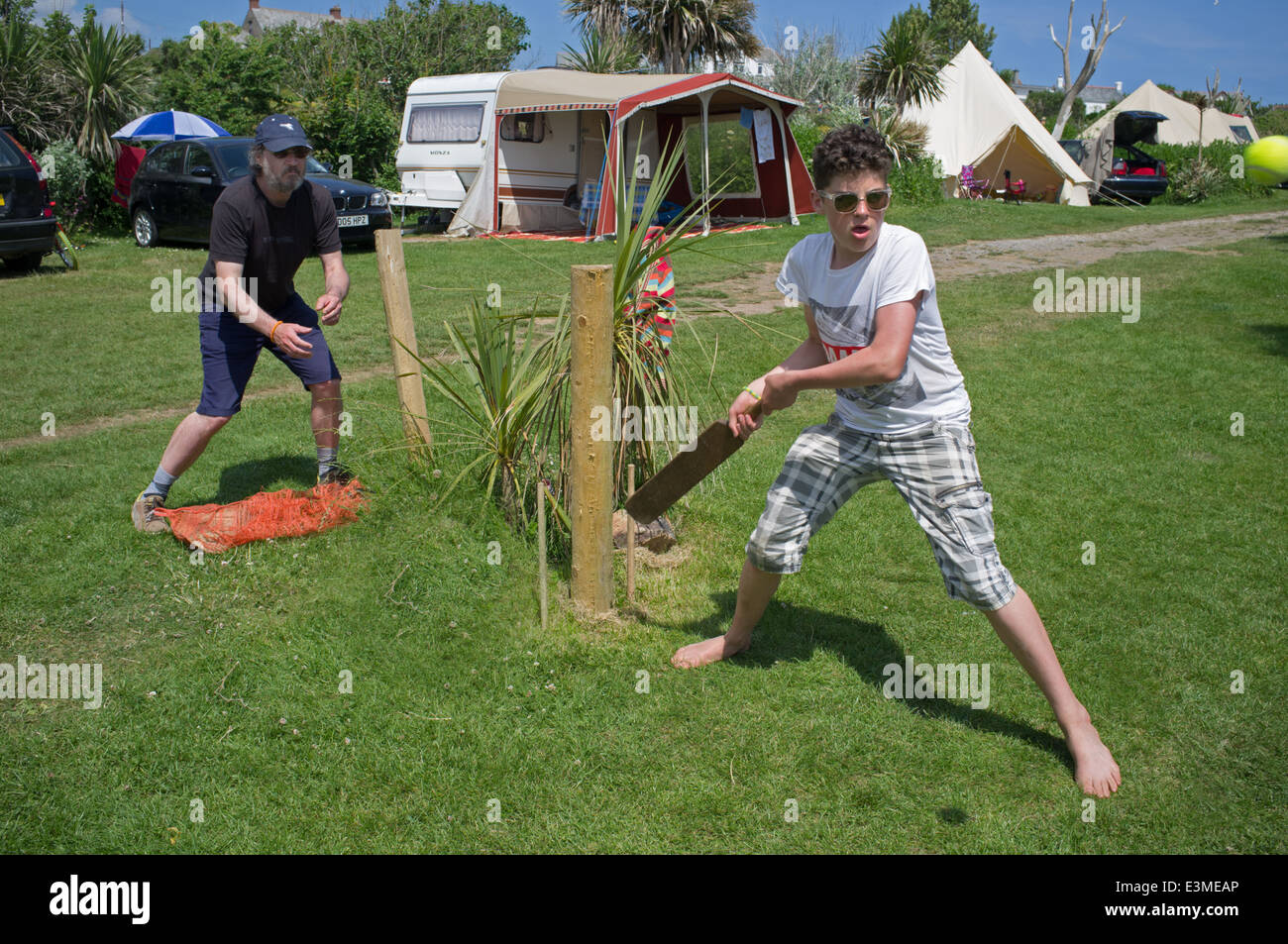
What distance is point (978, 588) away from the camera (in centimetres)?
308

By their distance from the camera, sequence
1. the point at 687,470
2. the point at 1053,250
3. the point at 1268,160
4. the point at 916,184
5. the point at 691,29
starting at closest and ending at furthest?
the point at 1268,160 < the point at 687,470 < the point at 1053,250 < the point at 916,184 < the point at 691,29

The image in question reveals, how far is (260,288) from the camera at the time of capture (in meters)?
4.72

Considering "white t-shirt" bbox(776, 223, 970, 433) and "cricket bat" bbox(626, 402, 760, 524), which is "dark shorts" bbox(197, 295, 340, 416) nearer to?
"cricket bat" bbox(626, 402, 760, 524)

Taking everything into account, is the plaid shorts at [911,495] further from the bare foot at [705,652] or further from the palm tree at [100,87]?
the palm tree at [100,87]

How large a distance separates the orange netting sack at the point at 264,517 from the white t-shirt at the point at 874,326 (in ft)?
8.29

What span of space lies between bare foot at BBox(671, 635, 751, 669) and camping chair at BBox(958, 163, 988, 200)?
22570mm

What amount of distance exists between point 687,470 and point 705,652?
0.75 meters

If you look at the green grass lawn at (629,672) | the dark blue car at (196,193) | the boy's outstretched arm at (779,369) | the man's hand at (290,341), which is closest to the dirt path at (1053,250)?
the green grass lawn at (629,672)

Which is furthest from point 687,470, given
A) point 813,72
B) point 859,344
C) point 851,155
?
point 813,72

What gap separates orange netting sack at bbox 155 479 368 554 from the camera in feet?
14.9

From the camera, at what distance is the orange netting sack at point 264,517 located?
453 centimetres

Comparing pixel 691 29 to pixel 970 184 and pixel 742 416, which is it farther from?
pixel 742 416

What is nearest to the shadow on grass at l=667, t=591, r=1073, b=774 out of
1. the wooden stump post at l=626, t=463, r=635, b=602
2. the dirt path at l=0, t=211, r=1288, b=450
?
the wooden stump post at l=626, t=463, r=635, b=602

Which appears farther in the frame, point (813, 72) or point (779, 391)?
point (813, 72)
